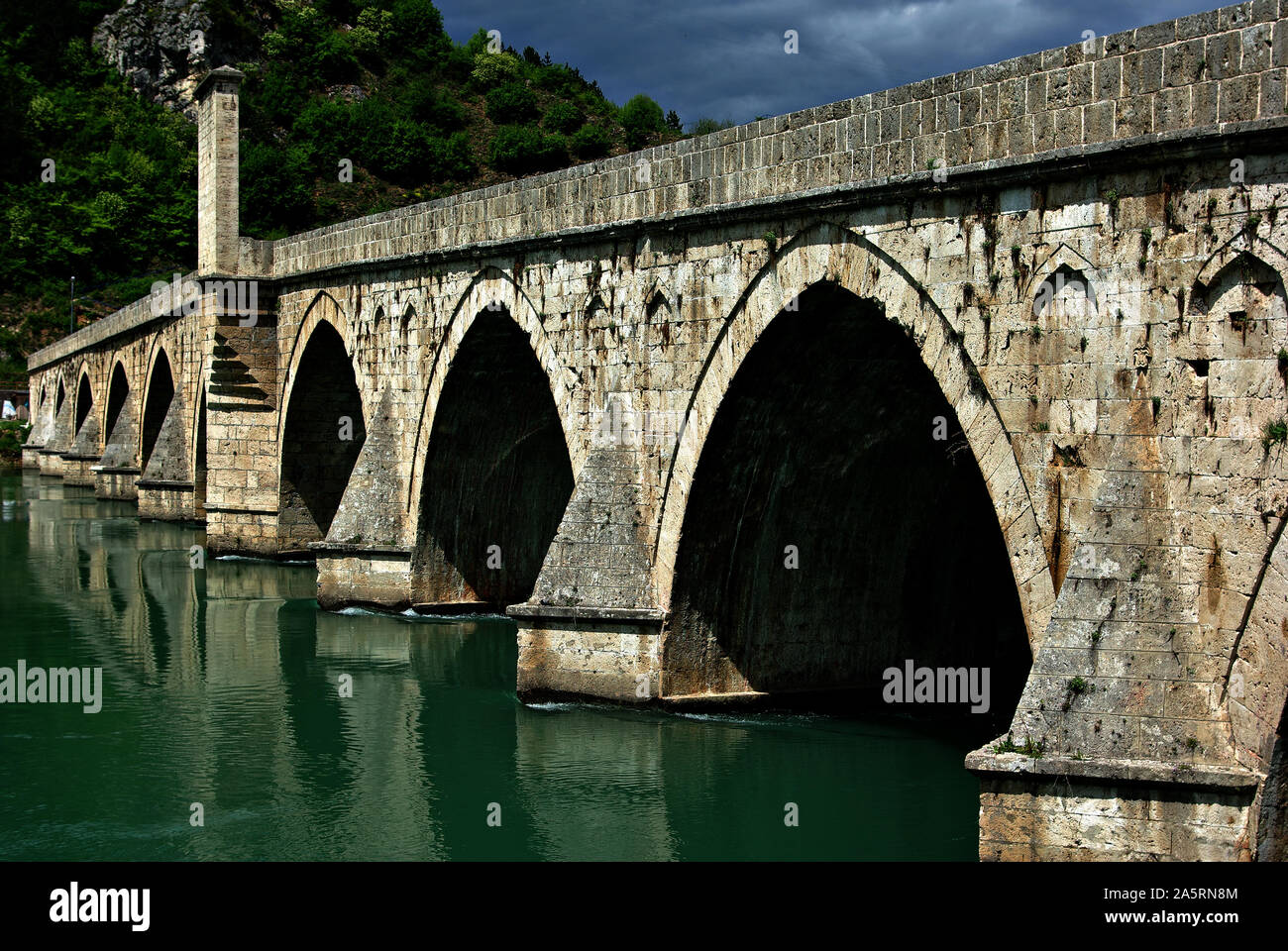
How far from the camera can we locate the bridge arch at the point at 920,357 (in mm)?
8086

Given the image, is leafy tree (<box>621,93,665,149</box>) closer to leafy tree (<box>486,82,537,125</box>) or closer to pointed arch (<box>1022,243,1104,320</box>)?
leafy tree (<box>486,82,537,125</box>)

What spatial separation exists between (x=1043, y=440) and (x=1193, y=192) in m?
1.55

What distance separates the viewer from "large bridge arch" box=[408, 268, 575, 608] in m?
16.0

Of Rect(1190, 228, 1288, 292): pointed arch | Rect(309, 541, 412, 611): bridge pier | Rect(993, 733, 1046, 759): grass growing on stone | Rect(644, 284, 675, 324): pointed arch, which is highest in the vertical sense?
Rect(644, 284, 675, 324): pointed arch

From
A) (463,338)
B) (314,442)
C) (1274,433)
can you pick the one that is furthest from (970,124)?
(314,442)

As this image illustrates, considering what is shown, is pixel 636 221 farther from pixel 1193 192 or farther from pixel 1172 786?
pixel 1172 786

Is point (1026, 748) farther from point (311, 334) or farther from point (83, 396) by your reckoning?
point (83, 396)

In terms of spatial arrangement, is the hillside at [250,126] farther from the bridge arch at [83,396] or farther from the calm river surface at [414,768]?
the calm river surface at [414,768]

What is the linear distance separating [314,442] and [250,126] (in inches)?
1385

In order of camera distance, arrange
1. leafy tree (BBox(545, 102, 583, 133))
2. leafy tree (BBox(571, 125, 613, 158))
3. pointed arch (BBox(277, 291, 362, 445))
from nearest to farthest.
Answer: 1. pointed arch (BBox(277, 291, 362, 445))
2. leafy tree (BBox(571, 125, 613, 158))
3. leafy tree (BBox(545, 102, 583, 133))

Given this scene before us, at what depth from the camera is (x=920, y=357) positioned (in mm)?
10141

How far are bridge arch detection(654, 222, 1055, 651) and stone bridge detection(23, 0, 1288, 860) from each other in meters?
0.03

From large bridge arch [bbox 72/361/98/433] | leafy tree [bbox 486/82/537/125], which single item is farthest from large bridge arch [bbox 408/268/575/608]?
leafy tree [bbox 486/82/537/125]

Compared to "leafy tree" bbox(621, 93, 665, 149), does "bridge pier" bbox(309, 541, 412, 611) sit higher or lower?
lower
